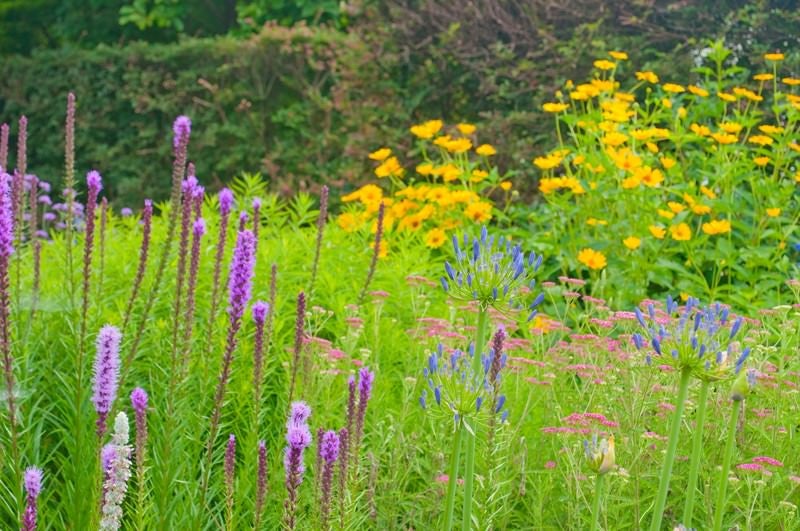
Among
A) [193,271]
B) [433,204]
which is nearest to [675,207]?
[433,204]

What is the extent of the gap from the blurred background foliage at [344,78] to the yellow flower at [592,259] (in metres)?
2.17

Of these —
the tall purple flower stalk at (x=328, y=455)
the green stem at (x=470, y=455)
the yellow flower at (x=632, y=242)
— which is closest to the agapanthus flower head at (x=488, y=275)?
the green stem at (x=470, y=455)

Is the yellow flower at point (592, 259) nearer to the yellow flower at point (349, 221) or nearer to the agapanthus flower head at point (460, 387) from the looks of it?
the yellow flower at point (349, 221)

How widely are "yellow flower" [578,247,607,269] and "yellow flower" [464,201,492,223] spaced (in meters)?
0.70

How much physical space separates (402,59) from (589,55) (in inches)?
61.5

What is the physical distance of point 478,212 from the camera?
237 inches

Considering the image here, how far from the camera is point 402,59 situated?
339 inches

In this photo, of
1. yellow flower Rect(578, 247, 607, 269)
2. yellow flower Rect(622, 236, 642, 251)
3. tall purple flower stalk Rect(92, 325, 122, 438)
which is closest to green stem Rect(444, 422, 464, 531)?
tall purple flower stalk Rect(92, 325, 122, 438)

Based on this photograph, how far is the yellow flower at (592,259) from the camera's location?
5406 mm

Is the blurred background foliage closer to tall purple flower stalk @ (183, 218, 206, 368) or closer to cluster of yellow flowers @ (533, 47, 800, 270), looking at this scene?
cluster of yellow flowers @ (533, 47, 800, 270)

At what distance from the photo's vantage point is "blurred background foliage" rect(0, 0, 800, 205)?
7.98 metres

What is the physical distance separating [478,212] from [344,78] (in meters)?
3.64

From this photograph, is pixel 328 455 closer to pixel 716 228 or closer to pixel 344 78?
pixel 716 228

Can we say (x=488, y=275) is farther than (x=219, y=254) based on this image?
No
